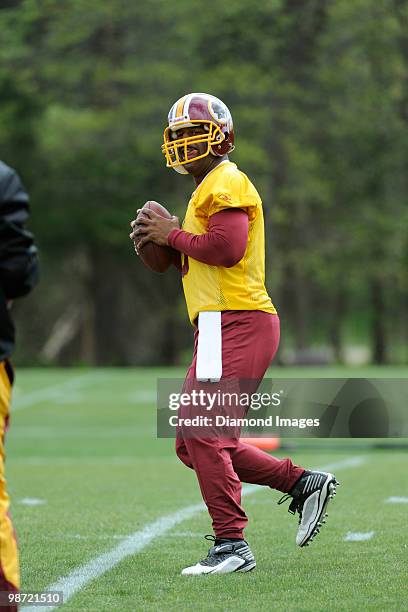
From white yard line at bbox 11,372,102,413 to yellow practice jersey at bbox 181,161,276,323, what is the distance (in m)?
15.7

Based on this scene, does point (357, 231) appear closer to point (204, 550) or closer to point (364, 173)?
point (364, 173)

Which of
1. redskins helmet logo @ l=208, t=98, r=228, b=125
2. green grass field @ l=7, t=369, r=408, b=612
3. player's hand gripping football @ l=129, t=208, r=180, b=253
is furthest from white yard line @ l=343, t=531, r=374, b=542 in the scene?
redskins helmet logo @ l=208, t=98, r=228, b=125

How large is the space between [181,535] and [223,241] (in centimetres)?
214

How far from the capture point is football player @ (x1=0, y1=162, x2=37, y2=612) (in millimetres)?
4434

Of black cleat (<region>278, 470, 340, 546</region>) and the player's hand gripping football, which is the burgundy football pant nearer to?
black cleat (<region>278, 470, 340, 546</region>)

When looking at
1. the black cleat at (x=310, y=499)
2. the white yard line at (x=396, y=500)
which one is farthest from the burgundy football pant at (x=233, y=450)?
the white yard line at (x=396, y=500)

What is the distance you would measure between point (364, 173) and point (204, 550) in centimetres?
3842

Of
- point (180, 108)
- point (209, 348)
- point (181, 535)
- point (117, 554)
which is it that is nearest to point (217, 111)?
point (180, 108)

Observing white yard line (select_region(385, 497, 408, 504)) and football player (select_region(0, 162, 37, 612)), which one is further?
white yard line (select_region(385, 497, 408, 504))

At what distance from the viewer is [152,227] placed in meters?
6.21

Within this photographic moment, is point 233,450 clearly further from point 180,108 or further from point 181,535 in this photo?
point 180,108

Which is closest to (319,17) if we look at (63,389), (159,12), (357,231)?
(159,12)

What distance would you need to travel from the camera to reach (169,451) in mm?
15781

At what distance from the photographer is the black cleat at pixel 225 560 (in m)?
5.94
